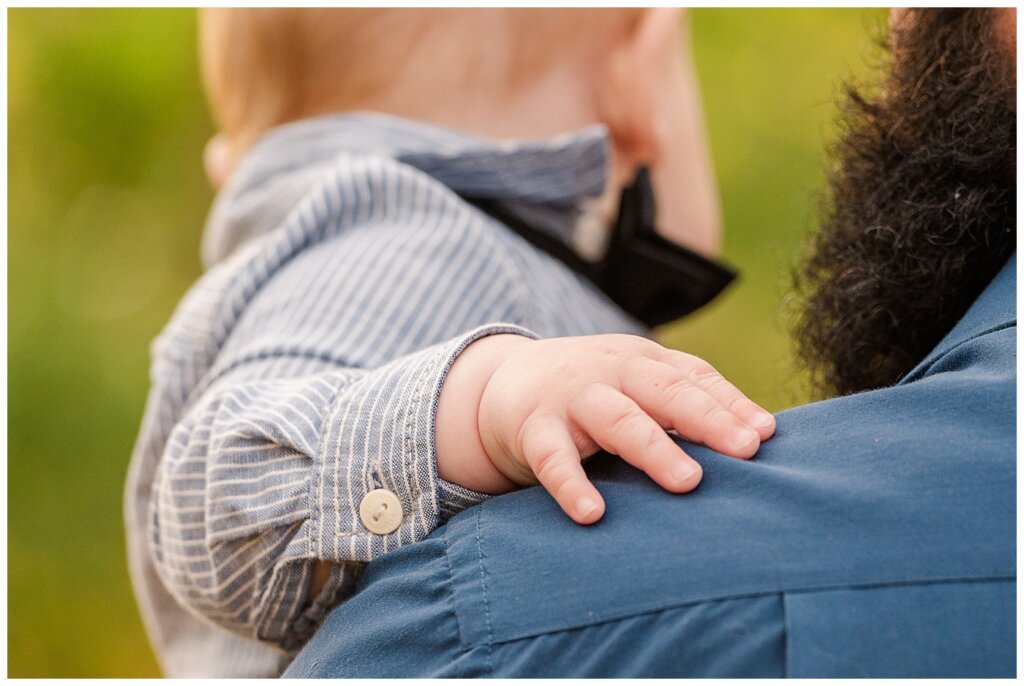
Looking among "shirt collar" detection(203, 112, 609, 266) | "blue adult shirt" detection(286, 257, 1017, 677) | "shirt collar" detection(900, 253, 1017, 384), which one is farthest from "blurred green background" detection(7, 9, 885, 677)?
"blue adult shirt" detection(286, 257, 1017, 677)

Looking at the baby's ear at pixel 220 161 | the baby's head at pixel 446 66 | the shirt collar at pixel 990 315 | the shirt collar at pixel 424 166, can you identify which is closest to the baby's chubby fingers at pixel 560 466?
the shirt collar at pixel 990 315

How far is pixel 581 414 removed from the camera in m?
0.53

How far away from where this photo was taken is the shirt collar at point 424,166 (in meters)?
0.96

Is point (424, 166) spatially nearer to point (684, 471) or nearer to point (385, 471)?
point (385, 471)

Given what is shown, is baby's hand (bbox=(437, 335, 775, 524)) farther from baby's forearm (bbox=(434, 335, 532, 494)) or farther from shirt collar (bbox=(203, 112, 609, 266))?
shirt collar (bbox=(203, 112, 609, 266))

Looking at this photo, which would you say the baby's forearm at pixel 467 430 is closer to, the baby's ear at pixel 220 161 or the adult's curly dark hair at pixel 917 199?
the adult's curly dark hair at pixel 917 199

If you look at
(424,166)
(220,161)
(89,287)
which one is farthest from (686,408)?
(89,287)

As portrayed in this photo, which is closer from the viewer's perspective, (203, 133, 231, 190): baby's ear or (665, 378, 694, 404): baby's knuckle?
(665, 378, 694, 404): baby's knuckle

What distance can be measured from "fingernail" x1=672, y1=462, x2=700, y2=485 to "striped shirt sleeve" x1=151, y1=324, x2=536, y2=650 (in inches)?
6.1

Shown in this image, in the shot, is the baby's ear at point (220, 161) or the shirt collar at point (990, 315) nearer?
the shirt collar at point (990, 315)

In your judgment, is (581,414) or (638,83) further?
(638,83)

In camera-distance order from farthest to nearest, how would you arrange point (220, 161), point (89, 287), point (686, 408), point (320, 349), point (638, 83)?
1. point (89, 287)
2. point (220, 161)
3. point (638, 83)
4. point (320, 349)
5. point (686, 408)

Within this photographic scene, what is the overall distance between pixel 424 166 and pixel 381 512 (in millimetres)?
472

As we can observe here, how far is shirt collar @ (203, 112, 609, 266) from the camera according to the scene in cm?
96
